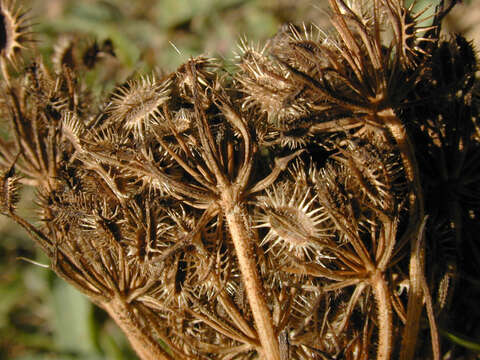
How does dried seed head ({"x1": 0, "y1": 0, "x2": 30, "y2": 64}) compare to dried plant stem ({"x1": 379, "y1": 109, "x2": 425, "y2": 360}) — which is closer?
dried plant stem ({"x1": 379, "y1": 109, "x2": 425, "y2": 360})

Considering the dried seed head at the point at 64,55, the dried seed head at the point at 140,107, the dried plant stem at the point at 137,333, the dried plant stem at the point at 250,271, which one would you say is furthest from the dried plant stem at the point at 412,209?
the dried seed head at the point at 64,55

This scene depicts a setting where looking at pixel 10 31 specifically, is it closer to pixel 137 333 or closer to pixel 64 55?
pixel 64 55

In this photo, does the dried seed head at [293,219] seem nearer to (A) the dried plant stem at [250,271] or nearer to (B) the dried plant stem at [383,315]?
(A) the dried plant stem at [250,271]

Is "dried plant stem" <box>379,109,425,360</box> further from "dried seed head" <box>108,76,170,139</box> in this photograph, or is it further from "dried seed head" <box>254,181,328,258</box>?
"dried seed head" <box>108,76,170,139</box>

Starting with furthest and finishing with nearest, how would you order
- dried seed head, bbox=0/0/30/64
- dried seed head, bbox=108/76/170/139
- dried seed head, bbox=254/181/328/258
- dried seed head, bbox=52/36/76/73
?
dried seed head, bbox=52/36/76/73 → dried seed head, bbox=0/0/30/64 → dried seed head, bbox=108/76/170/139 → dried seed head, bbox=254/181/328/258

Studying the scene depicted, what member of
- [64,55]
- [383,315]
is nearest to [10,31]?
[64,55]

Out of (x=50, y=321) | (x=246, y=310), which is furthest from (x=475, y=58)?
(x=50, y=321)

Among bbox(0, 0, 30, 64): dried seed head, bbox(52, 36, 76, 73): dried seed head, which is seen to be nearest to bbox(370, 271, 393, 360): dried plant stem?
bbox(52, 36, 76, 73): dried seed head
